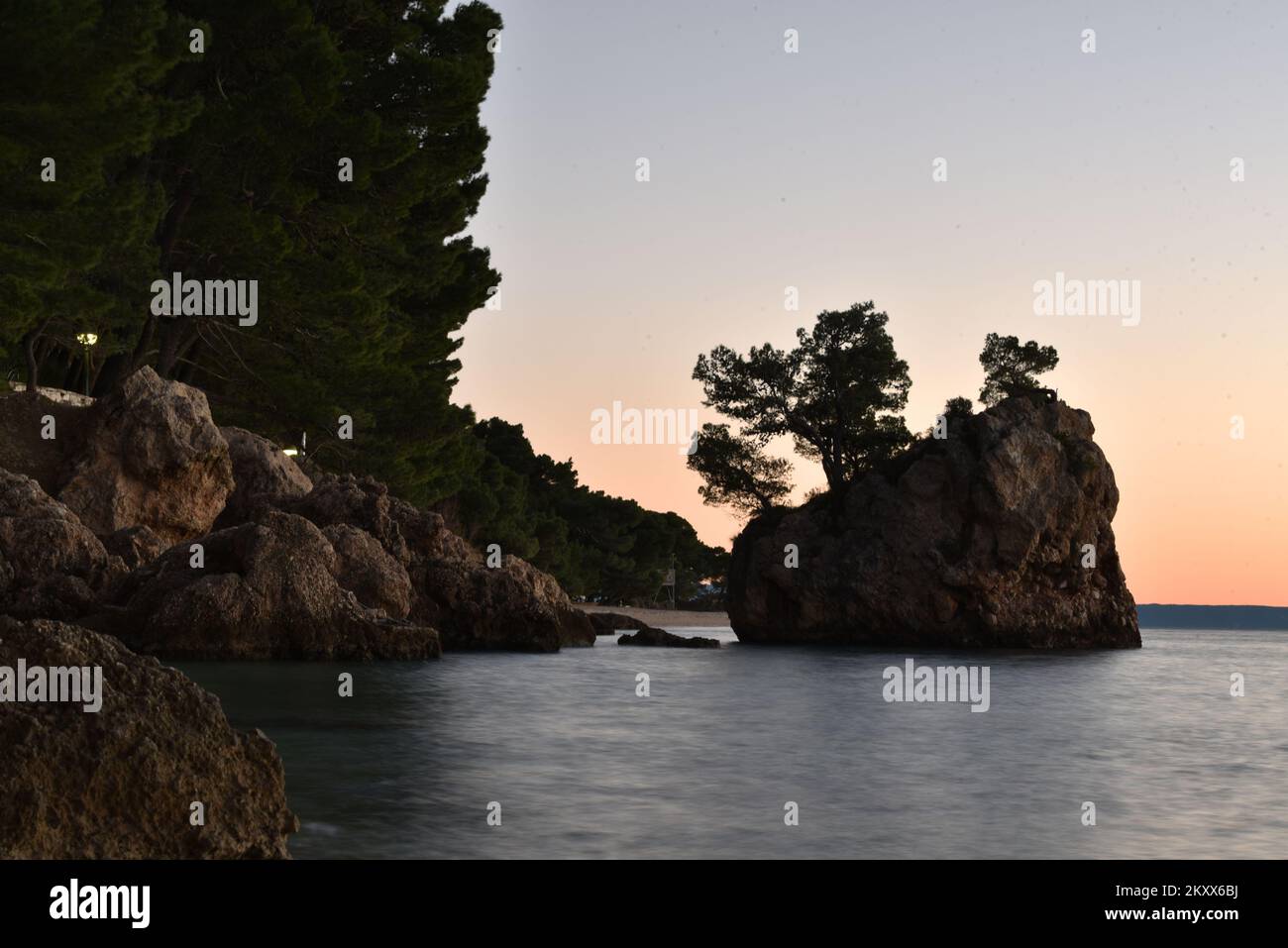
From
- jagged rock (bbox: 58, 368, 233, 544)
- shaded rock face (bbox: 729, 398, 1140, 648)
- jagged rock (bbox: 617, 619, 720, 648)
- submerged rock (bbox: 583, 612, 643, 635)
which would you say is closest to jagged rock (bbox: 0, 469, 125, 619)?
jagged rock (bbox: 58, 368, 233, 544)

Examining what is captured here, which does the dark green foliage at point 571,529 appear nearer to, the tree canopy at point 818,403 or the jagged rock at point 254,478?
the tree canopy at point 818,403

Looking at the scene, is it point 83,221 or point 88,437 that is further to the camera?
point 88,437

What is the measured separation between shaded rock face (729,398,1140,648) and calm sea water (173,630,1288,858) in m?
16.6

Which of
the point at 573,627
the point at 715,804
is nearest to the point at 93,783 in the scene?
the point at 715,804

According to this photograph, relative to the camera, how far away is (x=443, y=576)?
2992 cm

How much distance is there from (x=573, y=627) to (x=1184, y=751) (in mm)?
25070

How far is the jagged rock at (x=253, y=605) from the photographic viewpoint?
20531mm

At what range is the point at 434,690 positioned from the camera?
64.5 feet

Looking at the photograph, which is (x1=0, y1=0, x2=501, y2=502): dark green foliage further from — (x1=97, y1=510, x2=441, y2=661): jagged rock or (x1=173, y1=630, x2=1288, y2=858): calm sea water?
(x1=173, y1=630, x2=1288, y2=858): calm sea water

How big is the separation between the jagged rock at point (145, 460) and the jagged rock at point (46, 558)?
320 centimetres

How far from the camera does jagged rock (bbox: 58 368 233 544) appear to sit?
2559cm
